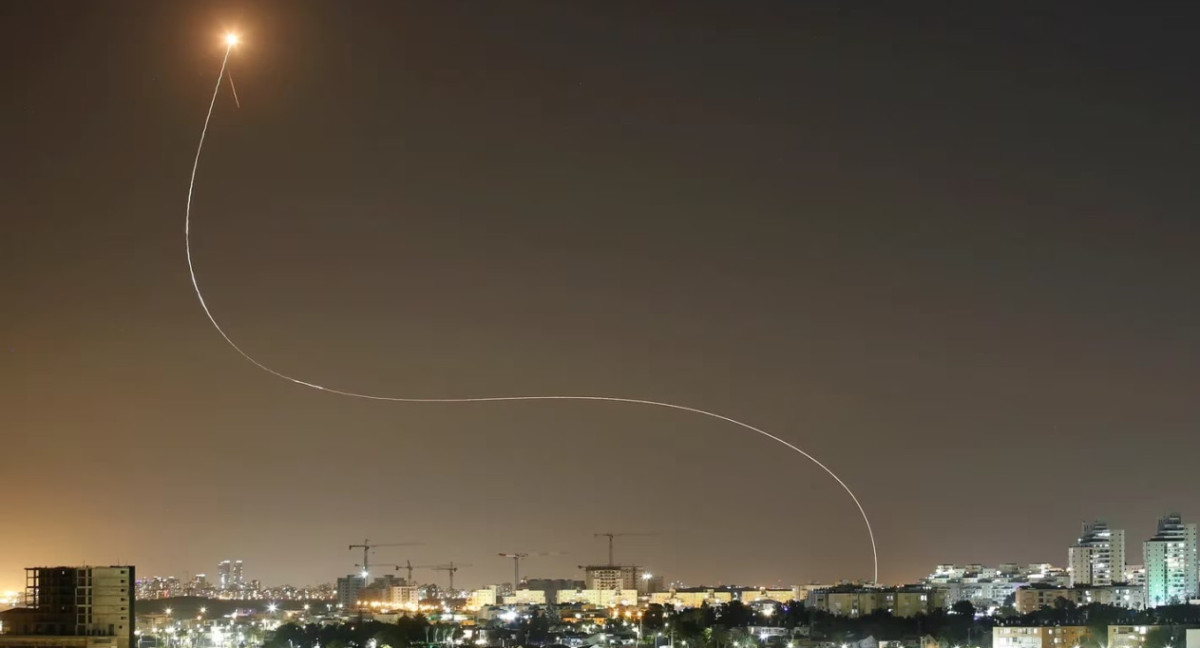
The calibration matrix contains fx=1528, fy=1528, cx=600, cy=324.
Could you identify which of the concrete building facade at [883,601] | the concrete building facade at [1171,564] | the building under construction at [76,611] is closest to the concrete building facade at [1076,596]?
the concrete building facade at [1171,564]

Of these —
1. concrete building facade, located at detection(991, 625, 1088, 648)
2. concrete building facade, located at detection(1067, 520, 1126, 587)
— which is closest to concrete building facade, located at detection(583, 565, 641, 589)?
concrete building facade, located at detection(1067, 520, 1126, 587)

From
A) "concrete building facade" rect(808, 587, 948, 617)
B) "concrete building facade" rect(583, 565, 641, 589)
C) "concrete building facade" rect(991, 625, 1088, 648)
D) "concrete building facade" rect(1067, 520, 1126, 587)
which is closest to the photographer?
"concrete building facade" rect(991, 625, 1088, 648)

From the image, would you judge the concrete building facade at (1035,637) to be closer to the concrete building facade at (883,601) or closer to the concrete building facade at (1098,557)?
the concrete building facade at (883,601)

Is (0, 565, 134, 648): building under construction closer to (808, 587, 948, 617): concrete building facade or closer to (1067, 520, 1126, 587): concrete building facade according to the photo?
(808, 587, 948, 617): concrete building facade

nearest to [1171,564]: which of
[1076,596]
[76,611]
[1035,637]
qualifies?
[1076,596]

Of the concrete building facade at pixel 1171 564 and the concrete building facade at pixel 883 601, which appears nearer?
the concrete building facade at pixel 883 601

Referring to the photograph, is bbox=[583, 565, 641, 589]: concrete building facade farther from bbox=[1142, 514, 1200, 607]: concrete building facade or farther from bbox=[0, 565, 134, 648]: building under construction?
bbox=[0, 565, 134, 648]: building under construction

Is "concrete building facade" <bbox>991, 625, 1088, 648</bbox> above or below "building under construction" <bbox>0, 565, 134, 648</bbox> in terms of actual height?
below

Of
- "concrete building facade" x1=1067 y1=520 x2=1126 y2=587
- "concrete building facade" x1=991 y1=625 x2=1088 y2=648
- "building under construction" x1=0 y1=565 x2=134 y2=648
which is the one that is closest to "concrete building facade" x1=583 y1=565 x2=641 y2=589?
"concrete building facade" x1=1067 y1=520 x2=1126 y2=587

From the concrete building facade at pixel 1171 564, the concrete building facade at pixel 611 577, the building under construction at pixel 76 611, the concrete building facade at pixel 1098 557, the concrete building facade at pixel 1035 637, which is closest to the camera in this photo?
the building under construction at pixel 76 611

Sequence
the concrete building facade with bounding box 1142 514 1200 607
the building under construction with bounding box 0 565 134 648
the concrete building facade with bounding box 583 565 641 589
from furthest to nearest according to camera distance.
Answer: the concrete building facade with bounding box 583 565 641 589, the concrete building facade with bounding box 1142 514 1200 607, the building under construction with bounding box 0 565 134 648

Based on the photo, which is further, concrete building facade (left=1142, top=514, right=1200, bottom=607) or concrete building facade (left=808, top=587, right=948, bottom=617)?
concrete building facade (left=1142, top=514, right=1200, bottom=607)

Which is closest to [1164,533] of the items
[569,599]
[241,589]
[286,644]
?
[569,599]

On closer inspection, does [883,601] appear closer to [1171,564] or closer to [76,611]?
[1171,564]
